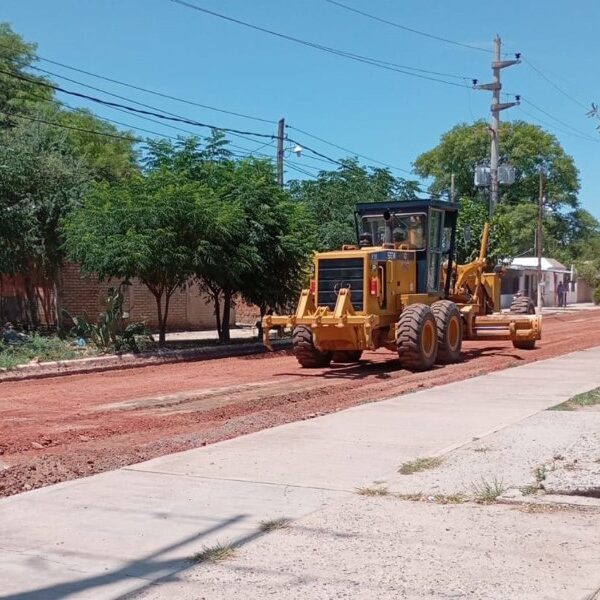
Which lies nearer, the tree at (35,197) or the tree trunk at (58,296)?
the tree at (35,197)

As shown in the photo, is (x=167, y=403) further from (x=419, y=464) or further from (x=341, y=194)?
(x=341, y=194)

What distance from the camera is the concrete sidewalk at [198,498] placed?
18.6 ft

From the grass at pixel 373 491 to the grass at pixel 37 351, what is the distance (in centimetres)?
1132

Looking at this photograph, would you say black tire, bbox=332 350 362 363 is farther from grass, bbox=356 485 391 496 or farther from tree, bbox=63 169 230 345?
grass, bbox=356 485 391 496

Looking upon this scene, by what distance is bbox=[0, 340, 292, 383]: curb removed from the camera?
1722cm

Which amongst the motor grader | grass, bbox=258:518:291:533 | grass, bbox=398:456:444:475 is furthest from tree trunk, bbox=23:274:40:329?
grass, bbox=258:518:291:533

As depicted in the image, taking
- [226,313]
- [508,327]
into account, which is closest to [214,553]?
[508,327]

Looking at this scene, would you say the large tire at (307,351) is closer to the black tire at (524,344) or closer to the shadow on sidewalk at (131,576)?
the black tire at (524,344)

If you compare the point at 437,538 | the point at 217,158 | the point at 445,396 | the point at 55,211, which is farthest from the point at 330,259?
the point at 437,538

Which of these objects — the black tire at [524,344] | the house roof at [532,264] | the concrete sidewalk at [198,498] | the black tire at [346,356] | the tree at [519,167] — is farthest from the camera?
the tree at [519,167]

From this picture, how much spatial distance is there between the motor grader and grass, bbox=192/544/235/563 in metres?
10.4

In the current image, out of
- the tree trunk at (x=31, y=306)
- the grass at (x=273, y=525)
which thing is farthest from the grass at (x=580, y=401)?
the tree trunk at (x=31, y=306)

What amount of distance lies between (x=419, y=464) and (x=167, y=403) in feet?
19.2

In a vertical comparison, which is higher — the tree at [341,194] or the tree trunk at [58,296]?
the tree at [341,194]
